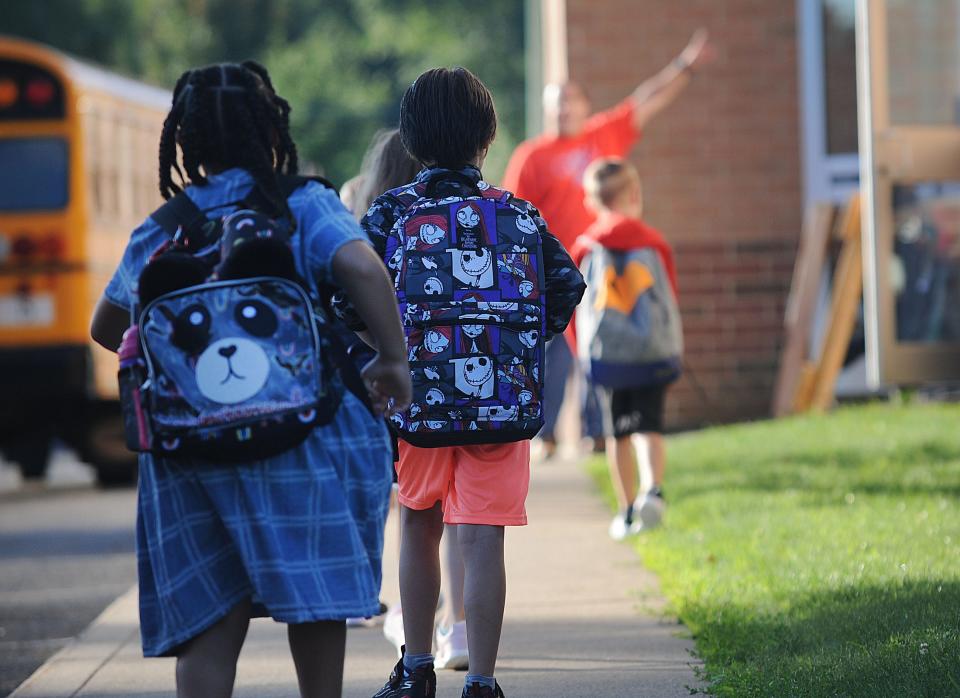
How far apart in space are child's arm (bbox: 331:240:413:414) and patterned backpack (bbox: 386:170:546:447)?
66cm

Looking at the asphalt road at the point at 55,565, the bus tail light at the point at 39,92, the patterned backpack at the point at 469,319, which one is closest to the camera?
the patterned backpack at the point at 469,319

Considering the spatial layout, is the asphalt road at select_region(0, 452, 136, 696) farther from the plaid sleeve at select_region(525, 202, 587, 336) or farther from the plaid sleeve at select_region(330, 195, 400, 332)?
the plaid sleeve at select_region(525, 202, 587, 336)

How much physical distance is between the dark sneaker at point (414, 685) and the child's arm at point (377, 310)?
1.08 meters

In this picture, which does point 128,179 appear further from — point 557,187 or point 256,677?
point 256,677

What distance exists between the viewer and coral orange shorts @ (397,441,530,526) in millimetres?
4348

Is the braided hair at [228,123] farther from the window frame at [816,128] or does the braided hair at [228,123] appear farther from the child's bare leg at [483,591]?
the window frame at [816,128]

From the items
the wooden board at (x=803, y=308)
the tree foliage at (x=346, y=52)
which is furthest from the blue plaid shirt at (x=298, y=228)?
the tree foliage at (x=346, y=52)

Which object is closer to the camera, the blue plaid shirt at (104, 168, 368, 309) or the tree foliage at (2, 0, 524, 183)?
the blue plaid shirt at (104, 168, 368, 309)

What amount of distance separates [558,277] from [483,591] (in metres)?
0.79

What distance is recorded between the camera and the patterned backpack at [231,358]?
3438 mm

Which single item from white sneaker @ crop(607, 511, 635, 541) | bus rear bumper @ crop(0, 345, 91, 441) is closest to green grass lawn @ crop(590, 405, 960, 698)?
white sneaker @ crop(607, 511, 635, 541)

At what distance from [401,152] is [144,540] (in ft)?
6.92

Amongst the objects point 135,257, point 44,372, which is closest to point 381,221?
point 135,257

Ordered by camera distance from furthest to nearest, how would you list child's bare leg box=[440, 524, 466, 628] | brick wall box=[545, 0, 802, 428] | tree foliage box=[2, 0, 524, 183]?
tree foliage box=[2, 0, 524, 183] → brick wall box=[545, 0, 802, 428] → child's bare leg box=[440, 524, 466, 628]
